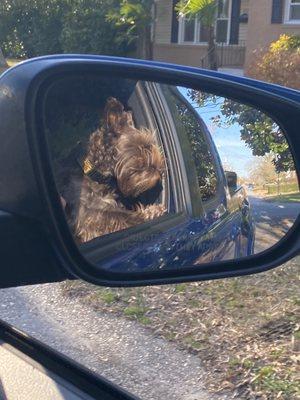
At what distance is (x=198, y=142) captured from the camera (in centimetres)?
238

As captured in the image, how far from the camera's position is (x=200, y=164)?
2.35 metres

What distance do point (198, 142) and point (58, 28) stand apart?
25083 millimetres

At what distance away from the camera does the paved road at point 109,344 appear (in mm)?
3352

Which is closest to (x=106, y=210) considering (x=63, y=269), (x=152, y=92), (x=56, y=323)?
(x=63, y=269)

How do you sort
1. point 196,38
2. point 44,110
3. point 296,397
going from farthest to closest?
point 196,38
point 296,397
point 44,110

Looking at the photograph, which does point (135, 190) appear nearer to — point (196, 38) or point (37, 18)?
point (196, 38)

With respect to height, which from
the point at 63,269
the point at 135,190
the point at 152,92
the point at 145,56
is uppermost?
the point at 152,92

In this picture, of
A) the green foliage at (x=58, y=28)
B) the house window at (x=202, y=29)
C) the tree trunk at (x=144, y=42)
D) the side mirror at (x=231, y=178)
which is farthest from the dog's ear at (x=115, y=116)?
the tree trunk at (x=144, y=42)

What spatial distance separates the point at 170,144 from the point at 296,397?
148cm

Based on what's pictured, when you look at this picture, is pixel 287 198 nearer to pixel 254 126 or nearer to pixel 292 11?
pixel 254 126

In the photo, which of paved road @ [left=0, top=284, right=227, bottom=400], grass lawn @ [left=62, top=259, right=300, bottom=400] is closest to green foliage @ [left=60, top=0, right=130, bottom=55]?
grass lawn @ [left=62, top=259, right=300, bottom=400]

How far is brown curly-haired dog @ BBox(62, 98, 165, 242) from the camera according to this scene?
6.43ft

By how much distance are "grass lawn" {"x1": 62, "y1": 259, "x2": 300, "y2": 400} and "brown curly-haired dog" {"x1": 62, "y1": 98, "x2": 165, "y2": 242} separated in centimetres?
155

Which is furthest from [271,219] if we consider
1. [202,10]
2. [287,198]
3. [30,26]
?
[30,26]
